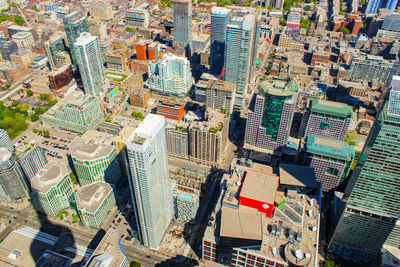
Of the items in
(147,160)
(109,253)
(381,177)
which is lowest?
(109,253)

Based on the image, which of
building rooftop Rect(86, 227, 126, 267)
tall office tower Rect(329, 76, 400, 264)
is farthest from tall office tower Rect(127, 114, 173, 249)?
tall office tower Rect(329, 76, 400, 264)

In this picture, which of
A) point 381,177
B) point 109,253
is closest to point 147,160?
point 109,253

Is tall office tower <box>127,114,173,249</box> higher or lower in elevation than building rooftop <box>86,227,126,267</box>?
higher

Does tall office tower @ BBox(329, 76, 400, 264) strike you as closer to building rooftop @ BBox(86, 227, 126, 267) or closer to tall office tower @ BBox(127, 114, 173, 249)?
tall office tower @ BBox(127, 114, 173, 249)

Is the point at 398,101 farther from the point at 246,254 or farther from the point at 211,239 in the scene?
the point at 211,239

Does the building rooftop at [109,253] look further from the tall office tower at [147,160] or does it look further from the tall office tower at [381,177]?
the tall office tower at [381,177]

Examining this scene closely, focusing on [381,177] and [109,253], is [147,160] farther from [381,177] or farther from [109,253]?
[381,177]

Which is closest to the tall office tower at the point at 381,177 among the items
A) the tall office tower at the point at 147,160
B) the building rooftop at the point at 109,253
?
the tall office tower at the point at 147,160

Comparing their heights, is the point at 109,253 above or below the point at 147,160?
below
